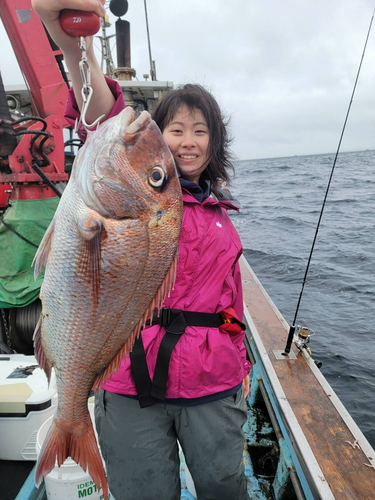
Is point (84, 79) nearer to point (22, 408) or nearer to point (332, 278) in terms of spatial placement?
point (22, 408)

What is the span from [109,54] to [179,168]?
8.25m

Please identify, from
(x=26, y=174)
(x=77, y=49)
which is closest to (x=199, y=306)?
(x=77, y=49)

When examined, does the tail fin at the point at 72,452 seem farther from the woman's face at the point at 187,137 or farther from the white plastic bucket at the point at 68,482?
the woman's face at the point at 187,137

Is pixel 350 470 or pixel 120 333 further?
pixel 350 470

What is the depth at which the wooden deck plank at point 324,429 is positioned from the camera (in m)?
1.95

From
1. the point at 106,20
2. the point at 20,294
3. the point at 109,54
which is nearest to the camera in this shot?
the point at 20,294

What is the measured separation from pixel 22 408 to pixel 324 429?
7.07ft

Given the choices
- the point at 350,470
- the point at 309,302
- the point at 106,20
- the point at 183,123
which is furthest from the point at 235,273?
the point at 106,20

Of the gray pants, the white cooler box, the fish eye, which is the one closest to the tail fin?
the gray pants

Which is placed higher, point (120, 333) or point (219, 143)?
point (219, 143)

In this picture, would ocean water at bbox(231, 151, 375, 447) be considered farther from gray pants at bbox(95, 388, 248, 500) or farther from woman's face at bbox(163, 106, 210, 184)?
gray pants at bbox(95, 388, 248, 500)

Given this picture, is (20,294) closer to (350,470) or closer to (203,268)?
(203,268)

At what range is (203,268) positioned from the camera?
67.9 inches

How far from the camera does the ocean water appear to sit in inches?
220
